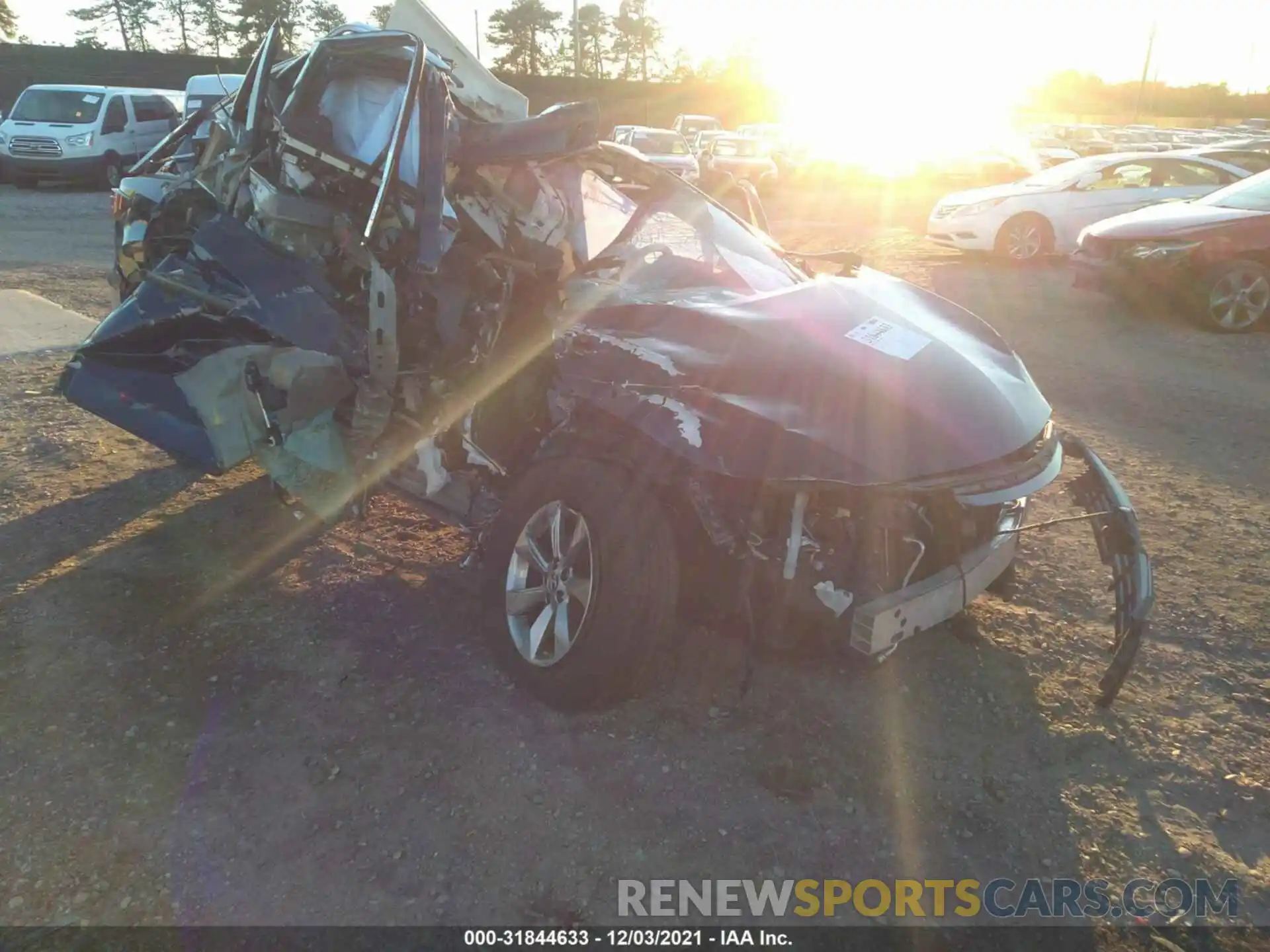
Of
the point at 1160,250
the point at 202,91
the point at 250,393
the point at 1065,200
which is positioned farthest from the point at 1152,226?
the point at 202,91

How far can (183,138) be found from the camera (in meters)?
5.44

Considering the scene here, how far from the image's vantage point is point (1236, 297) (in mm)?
8672

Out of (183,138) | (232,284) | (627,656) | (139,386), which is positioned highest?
(183,138)

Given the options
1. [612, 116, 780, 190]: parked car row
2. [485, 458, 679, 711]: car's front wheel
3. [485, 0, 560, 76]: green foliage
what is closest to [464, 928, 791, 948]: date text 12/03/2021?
[485, 458, 679, 711]: car's front wheel

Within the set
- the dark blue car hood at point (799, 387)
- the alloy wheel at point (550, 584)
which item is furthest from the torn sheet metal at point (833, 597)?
the alloy wheel at point (550, 584)

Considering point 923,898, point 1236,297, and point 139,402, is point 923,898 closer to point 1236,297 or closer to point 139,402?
point 139,402

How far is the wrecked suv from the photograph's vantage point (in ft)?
9.11

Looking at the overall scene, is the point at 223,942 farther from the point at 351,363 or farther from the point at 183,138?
the point at 183,138

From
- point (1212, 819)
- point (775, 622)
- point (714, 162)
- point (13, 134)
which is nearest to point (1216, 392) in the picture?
point (1212, 819)

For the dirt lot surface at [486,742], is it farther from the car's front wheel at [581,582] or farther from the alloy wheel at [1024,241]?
the alloy wheel at [1024,241]

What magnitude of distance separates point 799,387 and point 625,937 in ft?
5.49

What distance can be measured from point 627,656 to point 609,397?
0.85 meters

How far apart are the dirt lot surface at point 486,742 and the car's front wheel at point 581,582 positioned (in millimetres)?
202

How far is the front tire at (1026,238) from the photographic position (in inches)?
478
